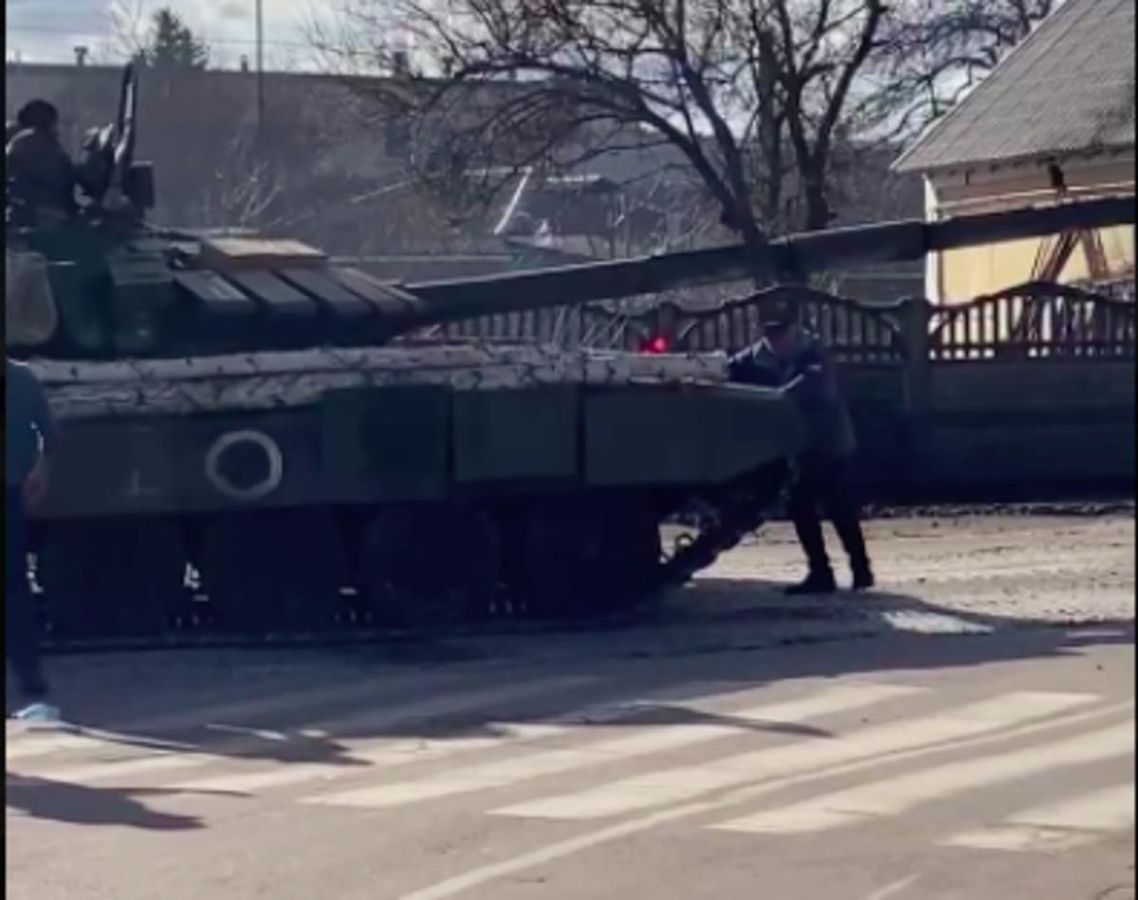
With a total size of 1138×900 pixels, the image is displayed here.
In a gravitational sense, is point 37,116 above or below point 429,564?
above

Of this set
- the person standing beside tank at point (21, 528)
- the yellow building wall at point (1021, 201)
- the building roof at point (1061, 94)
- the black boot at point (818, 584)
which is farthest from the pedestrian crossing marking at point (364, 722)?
the building roof at point (1061, 94)

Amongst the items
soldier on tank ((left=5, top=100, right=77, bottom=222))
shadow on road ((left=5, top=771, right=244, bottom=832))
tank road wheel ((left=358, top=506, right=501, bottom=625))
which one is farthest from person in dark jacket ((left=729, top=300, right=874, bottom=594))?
shadow on road ((left=5, top=771, right=244, bottom=832))

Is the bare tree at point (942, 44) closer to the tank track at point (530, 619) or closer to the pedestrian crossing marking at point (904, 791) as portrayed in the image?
the pedestrian crossing marking at point (904, 791)

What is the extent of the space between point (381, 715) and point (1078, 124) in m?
7.47

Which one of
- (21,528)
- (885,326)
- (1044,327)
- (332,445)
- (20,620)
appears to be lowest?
(20,620)

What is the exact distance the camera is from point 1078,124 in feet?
6.29

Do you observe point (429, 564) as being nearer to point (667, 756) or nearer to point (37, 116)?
point (37, 116)

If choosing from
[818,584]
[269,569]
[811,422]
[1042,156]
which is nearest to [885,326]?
[811,422]

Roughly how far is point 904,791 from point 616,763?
1084 millimetres

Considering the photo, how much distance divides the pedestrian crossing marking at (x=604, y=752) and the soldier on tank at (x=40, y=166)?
4.55 m

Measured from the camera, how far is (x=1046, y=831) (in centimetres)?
631

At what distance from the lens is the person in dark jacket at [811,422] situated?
11.7 m

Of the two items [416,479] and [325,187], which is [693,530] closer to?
[416,479]

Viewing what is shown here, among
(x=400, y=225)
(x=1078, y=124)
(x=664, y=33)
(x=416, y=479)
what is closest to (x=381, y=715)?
(x=416, y=479)
